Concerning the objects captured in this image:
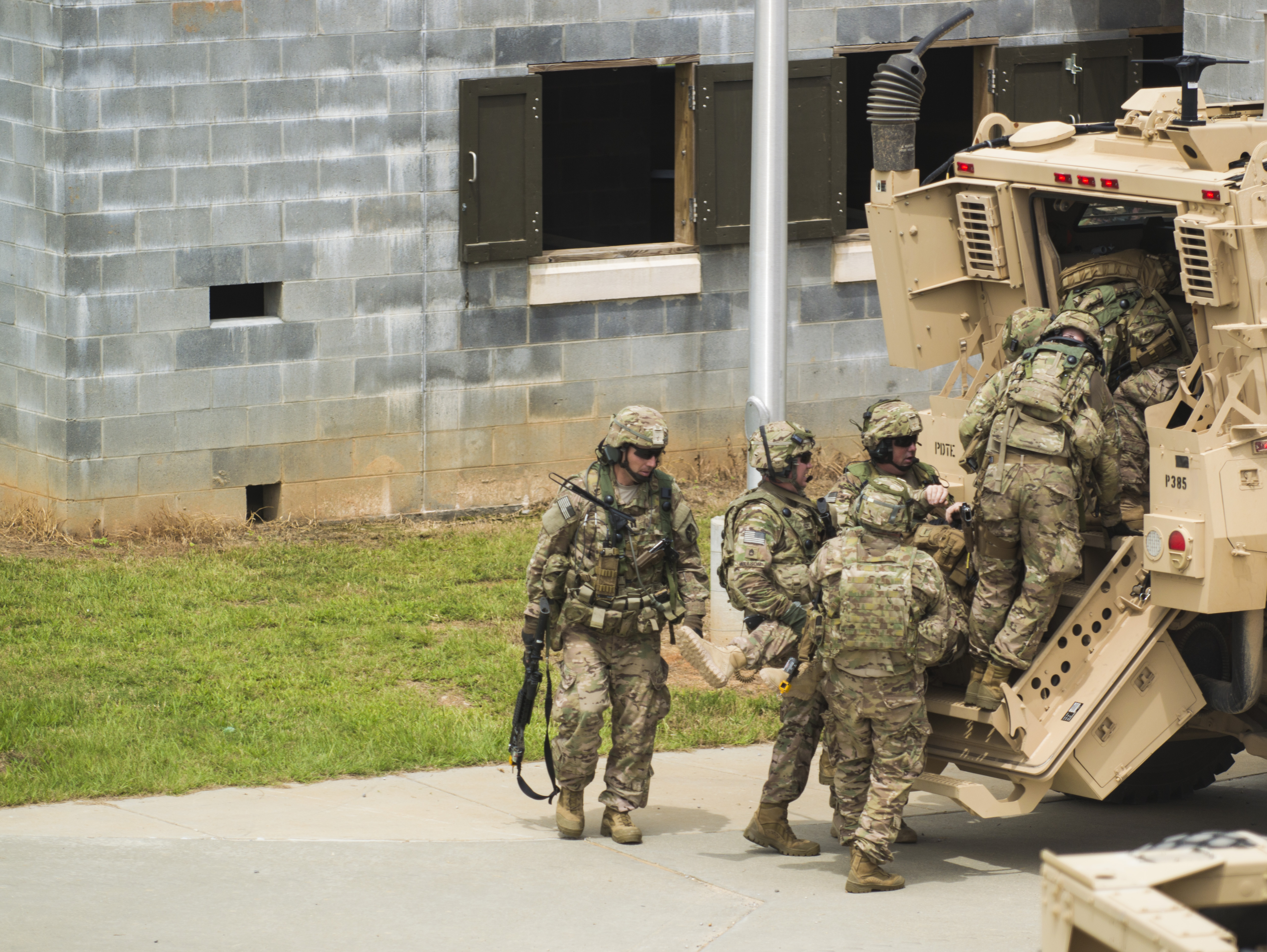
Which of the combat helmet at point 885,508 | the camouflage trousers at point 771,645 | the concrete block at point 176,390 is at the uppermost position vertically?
the concrete block at point 176,390

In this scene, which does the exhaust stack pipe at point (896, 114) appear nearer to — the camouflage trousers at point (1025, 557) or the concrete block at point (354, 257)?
the camouflage trousers at point (1025, 557)

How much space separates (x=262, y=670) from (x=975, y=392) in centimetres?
385

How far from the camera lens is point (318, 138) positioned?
12555 millimetres

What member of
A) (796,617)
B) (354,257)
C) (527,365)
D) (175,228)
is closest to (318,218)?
(354,257)

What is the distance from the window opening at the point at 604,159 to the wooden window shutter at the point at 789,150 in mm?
3252

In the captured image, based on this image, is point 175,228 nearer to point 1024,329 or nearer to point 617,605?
point 617,605

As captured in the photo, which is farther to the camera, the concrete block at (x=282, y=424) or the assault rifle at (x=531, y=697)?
the concrete block at (x=282, y=424)

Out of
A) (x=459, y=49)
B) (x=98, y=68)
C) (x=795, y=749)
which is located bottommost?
(x=795, y=749)

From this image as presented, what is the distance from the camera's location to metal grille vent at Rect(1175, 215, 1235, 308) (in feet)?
22.9

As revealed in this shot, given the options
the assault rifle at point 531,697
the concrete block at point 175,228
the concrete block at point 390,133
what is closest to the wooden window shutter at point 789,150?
the concrete block at point 390,133

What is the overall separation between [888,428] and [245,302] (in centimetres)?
736

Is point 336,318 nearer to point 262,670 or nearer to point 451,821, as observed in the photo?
point 262,670

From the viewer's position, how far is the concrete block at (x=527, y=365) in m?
13.3

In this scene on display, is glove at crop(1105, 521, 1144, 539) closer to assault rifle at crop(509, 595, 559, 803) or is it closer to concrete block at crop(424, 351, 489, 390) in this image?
assault rifle at crop(509, 595, 559, 803)
